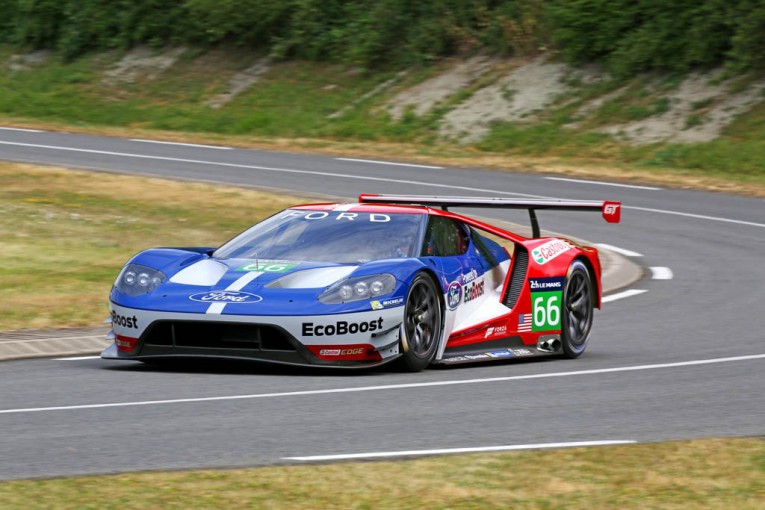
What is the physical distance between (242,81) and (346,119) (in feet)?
18.2

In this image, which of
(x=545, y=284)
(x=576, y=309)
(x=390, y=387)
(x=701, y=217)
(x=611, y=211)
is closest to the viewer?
(x=390, y=387)

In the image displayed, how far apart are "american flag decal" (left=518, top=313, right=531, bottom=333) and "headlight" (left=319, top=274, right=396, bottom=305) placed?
5.30ft

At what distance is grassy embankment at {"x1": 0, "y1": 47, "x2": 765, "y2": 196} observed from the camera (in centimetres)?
2811

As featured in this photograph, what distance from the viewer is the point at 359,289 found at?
360 inches

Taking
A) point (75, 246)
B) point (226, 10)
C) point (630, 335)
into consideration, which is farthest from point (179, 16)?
point (630, 335)

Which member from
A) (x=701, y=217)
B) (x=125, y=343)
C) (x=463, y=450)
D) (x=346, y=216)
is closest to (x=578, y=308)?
(x=346, y=216)

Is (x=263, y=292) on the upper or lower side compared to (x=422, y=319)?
upper

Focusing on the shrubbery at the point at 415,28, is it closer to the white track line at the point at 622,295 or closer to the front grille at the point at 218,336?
the white track line at the point at 622,295

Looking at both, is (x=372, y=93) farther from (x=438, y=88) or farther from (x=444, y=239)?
(x=444, y=239)

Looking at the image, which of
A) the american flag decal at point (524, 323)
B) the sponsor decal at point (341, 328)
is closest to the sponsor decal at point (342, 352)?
the sponsor decal at point (341, 328)

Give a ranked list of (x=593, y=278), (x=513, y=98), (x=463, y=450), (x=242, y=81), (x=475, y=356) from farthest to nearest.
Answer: (x=242, y=81), (x=513, y=98), (x=593, y=278), (x=475, y=356), (x=463, y=450)

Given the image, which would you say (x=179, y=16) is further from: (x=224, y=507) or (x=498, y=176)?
(x=224, y=507)

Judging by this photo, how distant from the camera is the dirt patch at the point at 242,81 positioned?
123 feet

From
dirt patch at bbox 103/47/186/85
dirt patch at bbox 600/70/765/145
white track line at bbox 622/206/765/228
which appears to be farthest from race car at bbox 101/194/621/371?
dirt patch at bbox 103/47/186/85
